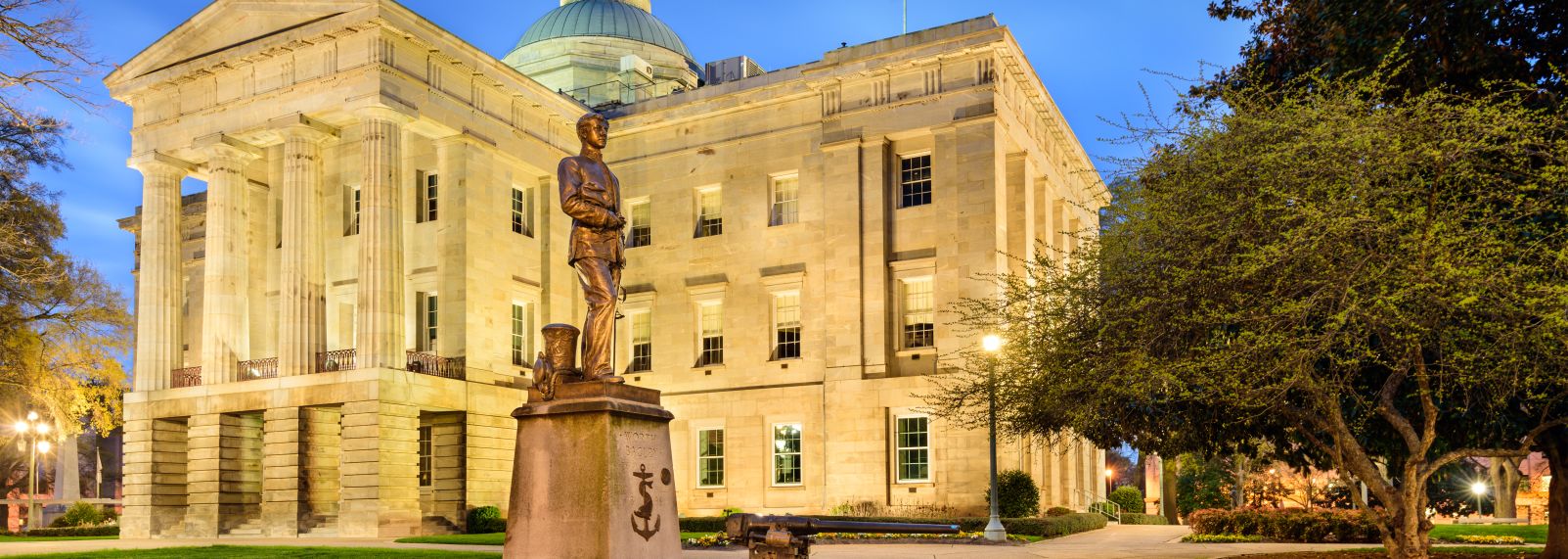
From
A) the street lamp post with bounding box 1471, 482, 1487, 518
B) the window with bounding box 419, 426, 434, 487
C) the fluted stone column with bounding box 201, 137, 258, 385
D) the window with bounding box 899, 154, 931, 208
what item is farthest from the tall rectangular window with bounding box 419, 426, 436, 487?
the street lamp post with bounding box 1471, 482, 1487, 518

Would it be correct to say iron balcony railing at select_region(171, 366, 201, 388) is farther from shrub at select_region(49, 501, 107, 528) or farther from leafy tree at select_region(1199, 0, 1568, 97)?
leafy tree at select_region(1199, 0, 1568, 97)

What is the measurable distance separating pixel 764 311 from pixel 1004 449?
29.7 feet

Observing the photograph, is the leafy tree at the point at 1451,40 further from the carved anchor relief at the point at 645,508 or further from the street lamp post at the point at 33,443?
the street lamp post at the point at 33,443

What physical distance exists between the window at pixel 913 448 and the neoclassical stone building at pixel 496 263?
9 cm

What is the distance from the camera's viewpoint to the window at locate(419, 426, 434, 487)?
4069 centimetres

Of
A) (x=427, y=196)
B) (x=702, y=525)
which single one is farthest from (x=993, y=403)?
(x=427, y=196)

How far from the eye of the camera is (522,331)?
141 feet

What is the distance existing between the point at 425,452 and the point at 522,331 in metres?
5.15

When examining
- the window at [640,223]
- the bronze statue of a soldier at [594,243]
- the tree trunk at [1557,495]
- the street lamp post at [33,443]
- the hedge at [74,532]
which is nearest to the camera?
the bronze statue of a soldier at [594,243]

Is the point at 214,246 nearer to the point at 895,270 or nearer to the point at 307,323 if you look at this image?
the point at 307,323

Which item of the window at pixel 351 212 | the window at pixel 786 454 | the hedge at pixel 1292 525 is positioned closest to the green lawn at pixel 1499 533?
the hedge at pixel 1292 525

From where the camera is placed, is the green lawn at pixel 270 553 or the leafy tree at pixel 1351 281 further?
the green lawn at pixel 270 553

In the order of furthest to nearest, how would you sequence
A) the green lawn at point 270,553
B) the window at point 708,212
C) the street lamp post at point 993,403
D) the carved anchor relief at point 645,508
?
the window at point 708,212
the street lamp post at point 993,403
the green lawn at point 270,553
the carved anchor relief at point 645,508

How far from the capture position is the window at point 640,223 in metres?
44.6
